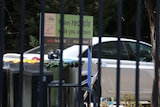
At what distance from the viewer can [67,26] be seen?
118 inches

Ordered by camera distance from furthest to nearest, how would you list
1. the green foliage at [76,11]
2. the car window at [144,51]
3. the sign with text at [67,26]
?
the green foliage at [76,11] → the car window at [144,51] → the sign with text at [67,26]

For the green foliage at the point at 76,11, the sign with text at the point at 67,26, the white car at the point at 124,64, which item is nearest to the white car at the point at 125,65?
the white car at the point at 124,64

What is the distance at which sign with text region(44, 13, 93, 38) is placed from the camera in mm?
2918

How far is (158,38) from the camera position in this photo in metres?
3.06

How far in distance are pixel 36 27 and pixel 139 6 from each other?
30.8ft

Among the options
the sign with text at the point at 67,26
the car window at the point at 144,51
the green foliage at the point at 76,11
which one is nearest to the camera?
the sign with text at the point at 67,26

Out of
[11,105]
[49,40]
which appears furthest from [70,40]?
[11,105]

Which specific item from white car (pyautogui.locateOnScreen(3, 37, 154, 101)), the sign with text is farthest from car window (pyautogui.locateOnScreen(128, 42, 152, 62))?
the sign with text

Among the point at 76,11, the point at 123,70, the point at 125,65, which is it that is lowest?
the point at 123,70

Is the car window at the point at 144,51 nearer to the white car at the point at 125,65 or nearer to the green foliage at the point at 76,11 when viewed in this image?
the white car at the point at 125,65

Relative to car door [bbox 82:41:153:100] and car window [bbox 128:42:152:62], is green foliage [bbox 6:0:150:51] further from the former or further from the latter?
car window [bbox 128:42:152:62]

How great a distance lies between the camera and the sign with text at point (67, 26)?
292 centimetres

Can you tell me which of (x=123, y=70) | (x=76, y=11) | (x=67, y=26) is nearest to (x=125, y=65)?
(x=123, y=70)

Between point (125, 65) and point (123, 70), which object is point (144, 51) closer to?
point (125, 65)
